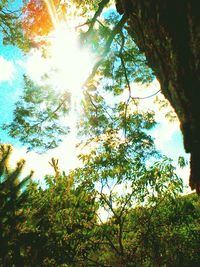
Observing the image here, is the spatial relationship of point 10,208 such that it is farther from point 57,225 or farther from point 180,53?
point 180,53

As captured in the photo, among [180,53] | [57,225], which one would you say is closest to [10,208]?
[57,225]

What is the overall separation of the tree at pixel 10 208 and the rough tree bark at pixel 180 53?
319 inches

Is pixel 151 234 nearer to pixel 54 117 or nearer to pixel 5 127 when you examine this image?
pixel 54 117

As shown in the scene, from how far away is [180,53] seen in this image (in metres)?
1.28

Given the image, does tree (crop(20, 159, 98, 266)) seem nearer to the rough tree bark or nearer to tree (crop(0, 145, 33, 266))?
tree (crop(0, 145, 33, 266))

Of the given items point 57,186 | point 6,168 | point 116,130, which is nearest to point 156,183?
point 116,130

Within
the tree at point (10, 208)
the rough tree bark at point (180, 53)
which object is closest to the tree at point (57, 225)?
the tree at point (10, 208)

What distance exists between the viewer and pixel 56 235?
32.3ft

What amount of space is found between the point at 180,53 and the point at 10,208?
28.5 ft

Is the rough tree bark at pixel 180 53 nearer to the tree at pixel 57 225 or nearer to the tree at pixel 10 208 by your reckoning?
the tree at pixel 57 225

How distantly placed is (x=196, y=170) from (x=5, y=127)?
844cm

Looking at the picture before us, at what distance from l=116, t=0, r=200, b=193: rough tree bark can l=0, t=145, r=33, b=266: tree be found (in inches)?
319

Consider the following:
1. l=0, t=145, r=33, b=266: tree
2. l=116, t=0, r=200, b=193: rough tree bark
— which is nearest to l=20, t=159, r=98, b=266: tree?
l=0, t=145, r=33, b=266: tree

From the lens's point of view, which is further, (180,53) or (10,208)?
(10,208)
